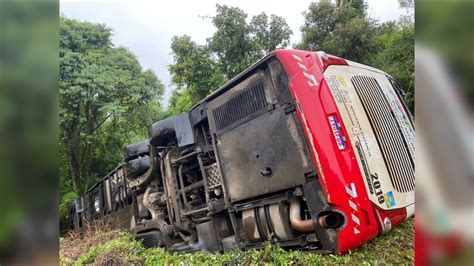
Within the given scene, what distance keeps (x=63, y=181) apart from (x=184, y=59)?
105 inches

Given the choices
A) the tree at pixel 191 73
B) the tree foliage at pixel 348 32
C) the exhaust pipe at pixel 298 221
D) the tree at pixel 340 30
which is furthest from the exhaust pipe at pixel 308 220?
the tree at pixel 340 30

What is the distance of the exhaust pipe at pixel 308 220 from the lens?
2.40 meters

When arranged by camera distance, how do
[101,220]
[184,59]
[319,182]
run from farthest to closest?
[184,59] → [101,220] → [319,182]

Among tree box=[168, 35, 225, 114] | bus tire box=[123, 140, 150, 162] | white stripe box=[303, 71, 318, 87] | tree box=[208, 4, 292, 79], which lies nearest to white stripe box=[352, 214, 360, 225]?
white stripe box=[303, 71, 318, 87]

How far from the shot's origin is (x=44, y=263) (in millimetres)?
1381

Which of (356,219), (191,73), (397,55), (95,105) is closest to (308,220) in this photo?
(356,219)

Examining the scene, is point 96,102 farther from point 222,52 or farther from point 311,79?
point 311,79

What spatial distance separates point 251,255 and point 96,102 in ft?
11.0

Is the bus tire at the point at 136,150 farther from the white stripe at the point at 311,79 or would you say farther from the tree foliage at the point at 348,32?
the tree foliage at the point at 348,32

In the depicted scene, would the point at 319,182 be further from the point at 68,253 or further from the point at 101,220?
the point at 101,220

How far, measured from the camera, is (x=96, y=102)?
5047mm

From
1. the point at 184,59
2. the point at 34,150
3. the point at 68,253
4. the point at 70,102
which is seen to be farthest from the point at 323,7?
the point at 34,150

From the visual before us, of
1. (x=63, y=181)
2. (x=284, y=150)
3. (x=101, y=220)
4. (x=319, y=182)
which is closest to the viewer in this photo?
(x=319, y=182)

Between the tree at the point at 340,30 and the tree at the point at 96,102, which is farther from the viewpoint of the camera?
the tree at the point at 340,30
